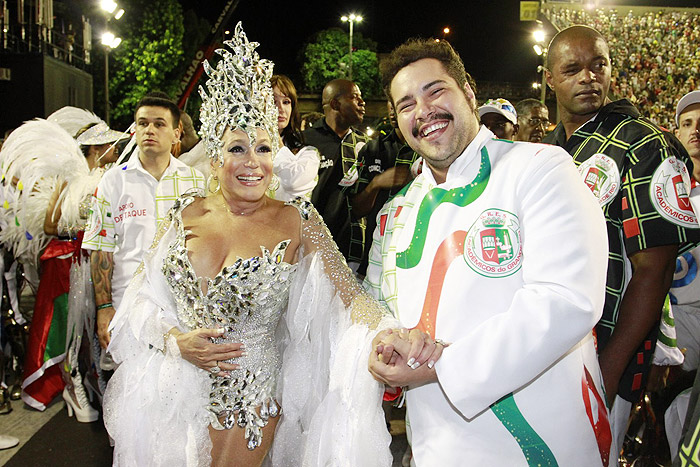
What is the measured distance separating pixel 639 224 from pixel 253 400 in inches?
68.0

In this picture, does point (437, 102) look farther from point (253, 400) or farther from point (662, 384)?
point (662, 384)

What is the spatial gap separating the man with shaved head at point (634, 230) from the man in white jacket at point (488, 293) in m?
0.41

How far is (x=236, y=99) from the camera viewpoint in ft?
8.18

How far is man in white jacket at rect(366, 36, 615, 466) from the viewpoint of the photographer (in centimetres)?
147

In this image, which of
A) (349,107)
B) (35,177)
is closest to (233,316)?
(349,107)

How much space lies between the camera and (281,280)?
2463 millimetres

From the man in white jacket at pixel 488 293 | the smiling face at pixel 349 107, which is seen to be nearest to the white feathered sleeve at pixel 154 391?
the man in white jacket at pixel 488 293

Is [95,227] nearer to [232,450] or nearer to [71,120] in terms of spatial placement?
[232,450]

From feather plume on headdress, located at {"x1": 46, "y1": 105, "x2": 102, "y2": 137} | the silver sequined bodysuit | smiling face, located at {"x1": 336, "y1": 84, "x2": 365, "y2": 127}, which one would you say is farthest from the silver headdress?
feather plume on headdress, located at {"x1": 46, "y1": 105, "x2": 102, "y2": 137}

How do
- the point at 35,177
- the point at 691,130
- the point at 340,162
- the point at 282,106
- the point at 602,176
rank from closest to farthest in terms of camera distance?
the point at 602,176 < the point at 691,130 < the point at 282,106 < the point at 340,162 < the point at 35,177

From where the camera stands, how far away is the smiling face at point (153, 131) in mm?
3891

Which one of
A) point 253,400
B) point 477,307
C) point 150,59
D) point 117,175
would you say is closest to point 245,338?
point 253,400

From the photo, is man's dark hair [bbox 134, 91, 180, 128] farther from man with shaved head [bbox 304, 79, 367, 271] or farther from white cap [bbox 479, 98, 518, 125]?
white cap [bbox 479, 98, 518, 125]

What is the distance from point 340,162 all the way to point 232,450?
224cm
